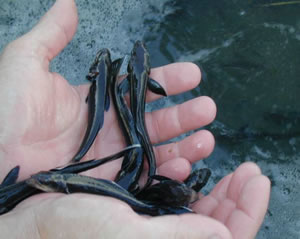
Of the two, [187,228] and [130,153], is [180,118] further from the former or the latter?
[187,228]

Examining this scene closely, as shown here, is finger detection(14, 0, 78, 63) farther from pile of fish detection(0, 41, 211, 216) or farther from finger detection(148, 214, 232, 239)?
finger detection(148, 214, 232, 239)

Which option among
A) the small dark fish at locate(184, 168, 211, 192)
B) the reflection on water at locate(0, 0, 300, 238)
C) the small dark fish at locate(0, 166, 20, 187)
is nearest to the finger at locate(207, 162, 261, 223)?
the small dark fish at locate(184, 168, 211, 192)

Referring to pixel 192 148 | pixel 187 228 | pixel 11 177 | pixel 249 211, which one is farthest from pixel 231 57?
pixel 187 228

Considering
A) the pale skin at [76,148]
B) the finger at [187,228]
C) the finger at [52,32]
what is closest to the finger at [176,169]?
the pale skin at [76,148]

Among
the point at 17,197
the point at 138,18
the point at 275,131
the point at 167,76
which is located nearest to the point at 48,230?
the point at 17,197

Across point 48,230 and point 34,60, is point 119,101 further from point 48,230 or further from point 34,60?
point 48,230

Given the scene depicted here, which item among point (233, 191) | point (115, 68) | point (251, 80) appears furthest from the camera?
point (251, 80)
